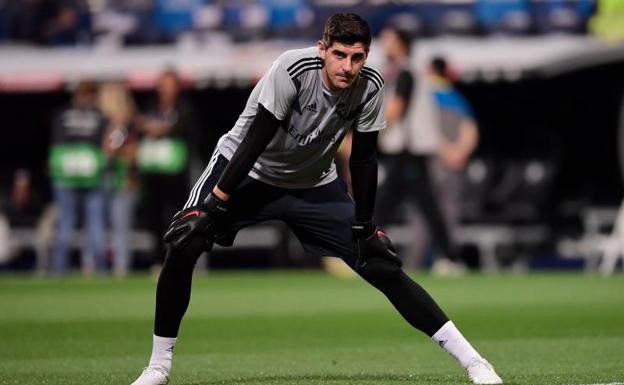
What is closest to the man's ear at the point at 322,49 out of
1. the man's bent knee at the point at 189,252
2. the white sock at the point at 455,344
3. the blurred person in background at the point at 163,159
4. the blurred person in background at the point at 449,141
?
the man's bent knee at the point at 189,252

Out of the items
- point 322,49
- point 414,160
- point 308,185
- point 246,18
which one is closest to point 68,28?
point 246,18

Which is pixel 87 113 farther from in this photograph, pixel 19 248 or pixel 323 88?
pixel 323 88

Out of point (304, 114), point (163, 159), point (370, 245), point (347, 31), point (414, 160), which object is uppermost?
point (347, 31)

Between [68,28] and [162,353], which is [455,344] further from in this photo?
[68,28]

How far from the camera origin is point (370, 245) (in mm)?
8102

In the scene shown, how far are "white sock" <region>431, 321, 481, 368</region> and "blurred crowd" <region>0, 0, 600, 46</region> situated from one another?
12928 mm

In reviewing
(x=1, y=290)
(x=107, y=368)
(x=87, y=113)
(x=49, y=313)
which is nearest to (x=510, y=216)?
(x=87, y=113)

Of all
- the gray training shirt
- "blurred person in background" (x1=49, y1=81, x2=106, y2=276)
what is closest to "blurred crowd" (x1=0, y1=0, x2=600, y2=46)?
"blurred person in background" (x1=49, y1=81, x2=106, y2=276)

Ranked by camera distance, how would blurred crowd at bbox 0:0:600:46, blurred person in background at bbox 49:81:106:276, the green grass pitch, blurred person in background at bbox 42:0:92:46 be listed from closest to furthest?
the green grass pitch, blurred person in background at bbox 49:81:106:276, blurred crowd at bbox 0:0:600:46, blurred person in background at bbox 42:0:92:46

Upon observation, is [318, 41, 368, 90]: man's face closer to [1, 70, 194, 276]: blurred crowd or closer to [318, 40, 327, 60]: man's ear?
[318, 40, 327, 60]: man's ear

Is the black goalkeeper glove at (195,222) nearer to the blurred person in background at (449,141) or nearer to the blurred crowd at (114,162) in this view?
the blurred person in background at (449,141)

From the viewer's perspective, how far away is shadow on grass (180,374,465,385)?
8.22m

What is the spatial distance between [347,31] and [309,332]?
4659mm

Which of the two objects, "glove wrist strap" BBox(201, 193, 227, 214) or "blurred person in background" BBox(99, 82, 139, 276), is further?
"blurred person in background" BBox(99, 82, 139, 276)
